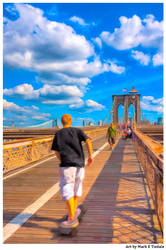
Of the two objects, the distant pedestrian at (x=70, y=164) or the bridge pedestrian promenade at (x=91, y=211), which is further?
the distant pedestrian at (x=70, y=164)

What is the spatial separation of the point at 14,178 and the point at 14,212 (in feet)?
10.1

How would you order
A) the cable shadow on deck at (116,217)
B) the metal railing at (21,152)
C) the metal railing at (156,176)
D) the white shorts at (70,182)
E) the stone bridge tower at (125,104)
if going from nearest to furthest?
the cable shadow on deck at (116,217) → the white shorts at (70,182) → the metal railing at (156,176) → the metal railing at (21,152) → the stone bridge tower at (125,104)

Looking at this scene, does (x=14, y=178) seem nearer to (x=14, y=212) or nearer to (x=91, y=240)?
(x=14, y=212)

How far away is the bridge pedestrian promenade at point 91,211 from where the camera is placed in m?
3.30

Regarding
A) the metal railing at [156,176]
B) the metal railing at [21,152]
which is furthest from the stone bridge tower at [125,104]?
the metal railing at [156,176]

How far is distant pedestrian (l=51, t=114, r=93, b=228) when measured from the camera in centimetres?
343

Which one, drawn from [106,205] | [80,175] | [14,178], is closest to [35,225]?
[80,175]

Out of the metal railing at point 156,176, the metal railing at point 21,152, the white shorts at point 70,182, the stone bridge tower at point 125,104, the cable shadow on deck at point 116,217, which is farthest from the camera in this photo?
the stone bridge tower at point 125,104

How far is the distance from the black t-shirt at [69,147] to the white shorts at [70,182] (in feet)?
0.28

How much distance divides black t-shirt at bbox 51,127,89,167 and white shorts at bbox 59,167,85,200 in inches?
3.4

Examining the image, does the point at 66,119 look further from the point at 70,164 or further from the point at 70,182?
the point at 70,182

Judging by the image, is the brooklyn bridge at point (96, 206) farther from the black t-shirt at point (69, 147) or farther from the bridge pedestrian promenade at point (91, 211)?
the black t-shirt at point (69, 147)

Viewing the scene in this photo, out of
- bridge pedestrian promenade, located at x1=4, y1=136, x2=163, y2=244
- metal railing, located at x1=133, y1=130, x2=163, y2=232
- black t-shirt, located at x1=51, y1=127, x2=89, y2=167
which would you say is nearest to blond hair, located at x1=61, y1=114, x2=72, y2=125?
black t-shirt, located at x1=51, y1=127, x2=89, y2=167

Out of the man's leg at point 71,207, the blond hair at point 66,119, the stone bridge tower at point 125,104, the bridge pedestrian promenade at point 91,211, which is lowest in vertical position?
the bridge pedestrian promenade at point 91,211
